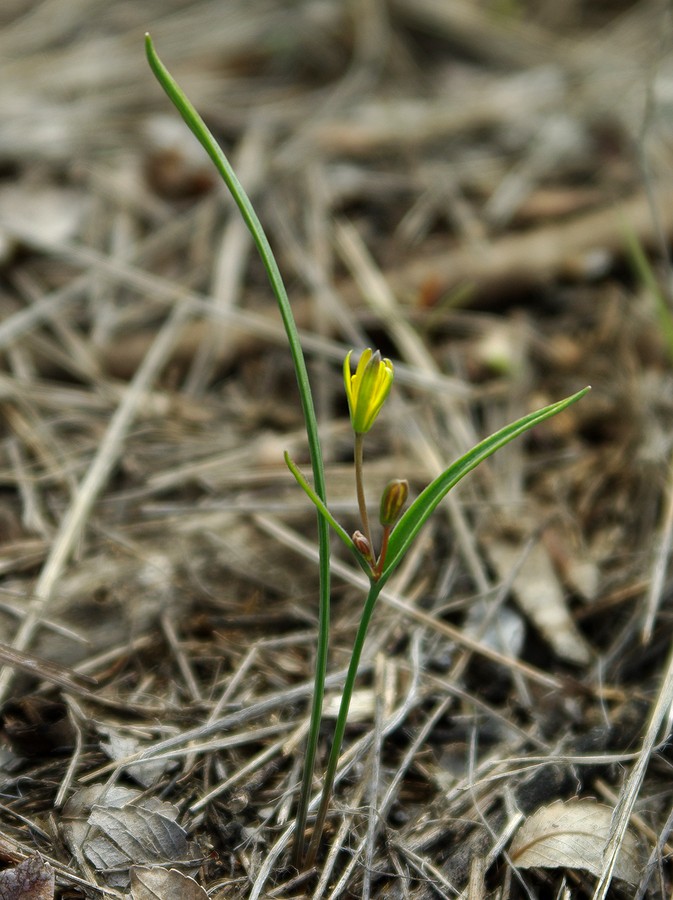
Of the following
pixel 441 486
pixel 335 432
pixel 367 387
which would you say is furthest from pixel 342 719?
pixel 335 432

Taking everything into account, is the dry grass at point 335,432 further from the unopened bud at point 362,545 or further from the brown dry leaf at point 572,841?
the unopened bud at point 362,545

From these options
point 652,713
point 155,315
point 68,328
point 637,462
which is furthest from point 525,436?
point 68,328

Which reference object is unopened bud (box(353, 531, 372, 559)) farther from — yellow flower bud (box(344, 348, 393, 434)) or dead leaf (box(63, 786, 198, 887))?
dead leaf (box(63, 786, 198, 887))

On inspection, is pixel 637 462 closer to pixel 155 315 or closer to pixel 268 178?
pixel 155 315

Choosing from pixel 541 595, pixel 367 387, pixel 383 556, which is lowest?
pixel 541 595

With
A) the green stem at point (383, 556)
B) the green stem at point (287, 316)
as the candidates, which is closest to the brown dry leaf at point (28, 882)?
the green stem at point (287, 316)

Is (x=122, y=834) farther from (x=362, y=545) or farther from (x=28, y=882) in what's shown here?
(x=362, y=545)

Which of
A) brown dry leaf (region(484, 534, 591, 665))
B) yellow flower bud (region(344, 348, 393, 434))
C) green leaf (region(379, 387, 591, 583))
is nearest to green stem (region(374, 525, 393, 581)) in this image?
green leaf (region(379, 387, 591, 583))
